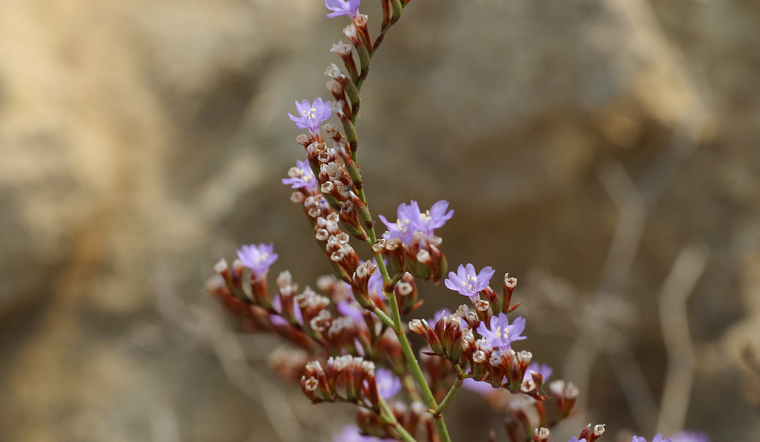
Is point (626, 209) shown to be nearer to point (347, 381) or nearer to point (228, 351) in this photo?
point (228, 351)

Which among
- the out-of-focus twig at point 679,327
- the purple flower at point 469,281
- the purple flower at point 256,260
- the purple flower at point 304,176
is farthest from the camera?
the out-of-focus twig at point 679,327

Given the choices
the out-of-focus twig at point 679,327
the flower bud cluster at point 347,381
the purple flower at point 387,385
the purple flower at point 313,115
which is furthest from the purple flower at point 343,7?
the out-of-focus twig at point 679,327

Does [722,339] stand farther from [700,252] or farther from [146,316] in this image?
[146,316]

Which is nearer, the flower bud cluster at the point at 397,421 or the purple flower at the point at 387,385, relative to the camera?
the flower bud cluster at the point at 397,421

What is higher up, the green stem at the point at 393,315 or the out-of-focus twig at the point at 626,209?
the green stem at the point at 393,315

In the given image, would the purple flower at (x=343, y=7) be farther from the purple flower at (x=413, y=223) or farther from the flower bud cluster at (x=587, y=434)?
the flower bud cluster at (x=587, y=434)

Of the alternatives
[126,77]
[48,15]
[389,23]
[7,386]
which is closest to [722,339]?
[389,23]

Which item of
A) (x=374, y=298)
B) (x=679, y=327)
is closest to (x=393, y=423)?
(x=374, y=298)
